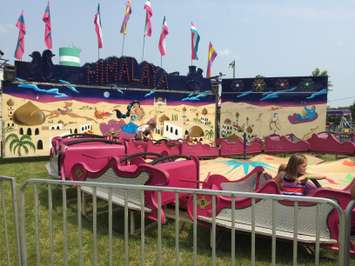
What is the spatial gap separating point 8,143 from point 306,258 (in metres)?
10.2

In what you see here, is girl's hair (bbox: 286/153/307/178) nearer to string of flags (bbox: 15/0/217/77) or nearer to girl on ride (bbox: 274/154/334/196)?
girl on ride (bbox: 274/154/334/196)

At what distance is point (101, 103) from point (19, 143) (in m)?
3.10

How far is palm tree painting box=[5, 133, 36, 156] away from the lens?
11.2 meters

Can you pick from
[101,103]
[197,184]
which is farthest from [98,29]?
[197,184]

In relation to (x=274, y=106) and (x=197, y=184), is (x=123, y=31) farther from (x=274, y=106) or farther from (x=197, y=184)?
(x=197, y=184)

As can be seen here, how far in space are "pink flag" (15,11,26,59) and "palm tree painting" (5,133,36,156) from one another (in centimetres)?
499

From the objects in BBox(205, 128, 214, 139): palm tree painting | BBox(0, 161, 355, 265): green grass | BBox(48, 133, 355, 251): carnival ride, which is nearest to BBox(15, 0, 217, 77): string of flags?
BBox(205, 128, 214, 139): palm tree painting

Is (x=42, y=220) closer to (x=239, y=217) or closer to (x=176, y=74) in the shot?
(x=239, y=217)

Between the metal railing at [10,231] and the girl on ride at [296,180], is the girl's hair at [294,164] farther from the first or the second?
the metal railing at [10,231]

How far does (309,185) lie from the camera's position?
385 cm

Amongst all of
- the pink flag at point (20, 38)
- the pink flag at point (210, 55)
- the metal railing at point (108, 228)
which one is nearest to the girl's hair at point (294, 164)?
the metal railing at point (108, 228)

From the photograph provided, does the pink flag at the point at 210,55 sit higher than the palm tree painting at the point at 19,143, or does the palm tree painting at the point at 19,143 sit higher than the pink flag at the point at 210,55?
the pink flag at the point at 210,55

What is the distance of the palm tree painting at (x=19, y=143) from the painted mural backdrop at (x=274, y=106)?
8.73 metres

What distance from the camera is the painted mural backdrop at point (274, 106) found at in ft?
53.2
